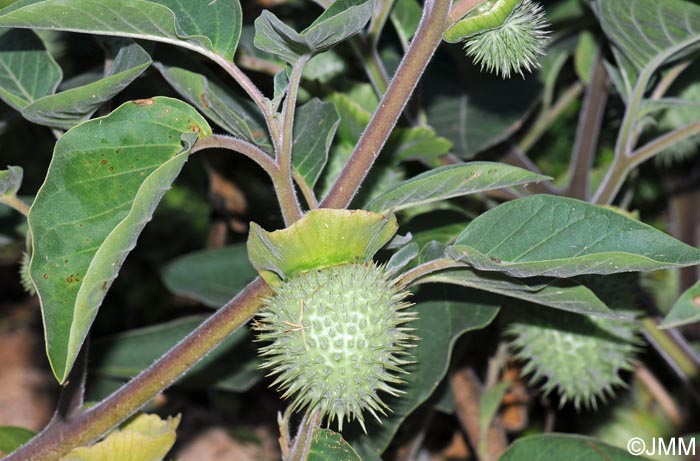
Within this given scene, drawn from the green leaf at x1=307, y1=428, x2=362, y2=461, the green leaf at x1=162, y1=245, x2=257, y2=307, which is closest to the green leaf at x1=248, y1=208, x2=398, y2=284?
the green leaf at x1=307, y1=428, x2=362, y2=461

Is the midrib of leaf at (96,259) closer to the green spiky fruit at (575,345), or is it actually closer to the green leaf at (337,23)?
the green leaf at (337,23)

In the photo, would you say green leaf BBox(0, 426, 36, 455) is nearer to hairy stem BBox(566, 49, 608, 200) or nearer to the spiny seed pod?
the spiny seed pod

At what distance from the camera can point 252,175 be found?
1.95 meters

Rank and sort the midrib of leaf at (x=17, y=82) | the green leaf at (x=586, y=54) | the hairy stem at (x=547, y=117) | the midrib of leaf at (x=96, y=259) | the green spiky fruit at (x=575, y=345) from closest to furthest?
the midrib of leaf at (x=96, y=259) < the midrib of leaf at (x=17, y=82) < the green spiky fruit at (x=575, y=345) < the green leaf at (x=586, y=54) < the hairy stem at (x=547, y=117)

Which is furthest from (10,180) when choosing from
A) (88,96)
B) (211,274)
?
(211,274)

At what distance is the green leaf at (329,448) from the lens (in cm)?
105

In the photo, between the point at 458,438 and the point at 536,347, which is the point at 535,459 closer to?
the point at 536,347

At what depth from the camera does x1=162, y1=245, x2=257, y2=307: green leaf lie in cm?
173

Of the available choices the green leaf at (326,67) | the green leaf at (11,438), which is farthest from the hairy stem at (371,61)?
the green leaf at (11,438)

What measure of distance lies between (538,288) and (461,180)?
0.17 meters

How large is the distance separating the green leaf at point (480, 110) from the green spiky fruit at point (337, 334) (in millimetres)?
619

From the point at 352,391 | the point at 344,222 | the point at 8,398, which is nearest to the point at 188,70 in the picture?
the point at 344,222

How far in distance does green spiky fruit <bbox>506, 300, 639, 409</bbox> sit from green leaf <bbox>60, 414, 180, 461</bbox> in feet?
2.01

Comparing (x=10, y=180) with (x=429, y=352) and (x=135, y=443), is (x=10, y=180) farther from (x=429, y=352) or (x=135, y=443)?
(x=429, y=352)
